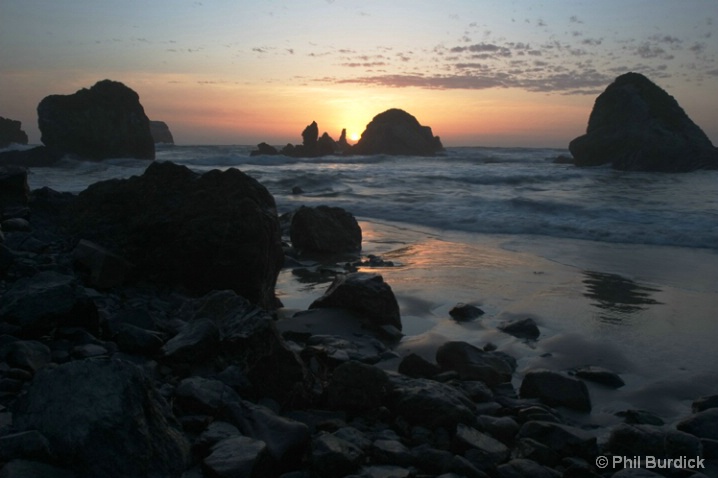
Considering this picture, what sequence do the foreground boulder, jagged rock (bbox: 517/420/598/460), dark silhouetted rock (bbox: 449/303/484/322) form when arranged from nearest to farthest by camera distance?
jagged rock (bbox: 517/420/598/460)
the foreground boulder
dark silhouetted rock (bbox: 449/303/484/322)

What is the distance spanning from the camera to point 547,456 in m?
2.77

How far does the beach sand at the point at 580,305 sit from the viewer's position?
404cm

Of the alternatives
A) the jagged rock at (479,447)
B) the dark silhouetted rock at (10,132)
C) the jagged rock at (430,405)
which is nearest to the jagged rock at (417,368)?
the jagged rock at (430,405)

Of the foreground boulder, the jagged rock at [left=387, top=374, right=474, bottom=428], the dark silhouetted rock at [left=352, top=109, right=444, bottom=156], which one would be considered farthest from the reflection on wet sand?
the dark silhouetted rock at [left=352, top=109, right=444, bottom=156]

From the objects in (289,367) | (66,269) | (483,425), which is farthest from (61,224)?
(483,425)

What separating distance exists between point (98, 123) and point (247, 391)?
49045 mm

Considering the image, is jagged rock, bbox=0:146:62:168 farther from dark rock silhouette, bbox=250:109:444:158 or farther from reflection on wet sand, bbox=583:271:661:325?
reflection on wet sand, bbox=583:271:661:325

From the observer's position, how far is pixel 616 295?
6.34m

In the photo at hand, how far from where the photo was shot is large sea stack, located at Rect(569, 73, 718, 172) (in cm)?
4353

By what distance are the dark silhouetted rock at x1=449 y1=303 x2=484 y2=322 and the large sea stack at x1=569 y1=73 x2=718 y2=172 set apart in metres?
43.4

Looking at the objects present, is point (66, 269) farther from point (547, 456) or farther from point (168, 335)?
point (547, 456)

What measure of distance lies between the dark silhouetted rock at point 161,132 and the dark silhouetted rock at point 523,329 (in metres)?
103

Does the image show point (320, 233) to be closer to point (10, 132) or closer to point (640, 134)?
point (640, 134)

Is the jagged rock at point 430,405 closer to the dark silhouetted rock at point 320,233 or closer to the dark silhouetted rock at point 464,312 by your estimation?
the dark silhouetted rock at point 464,312
